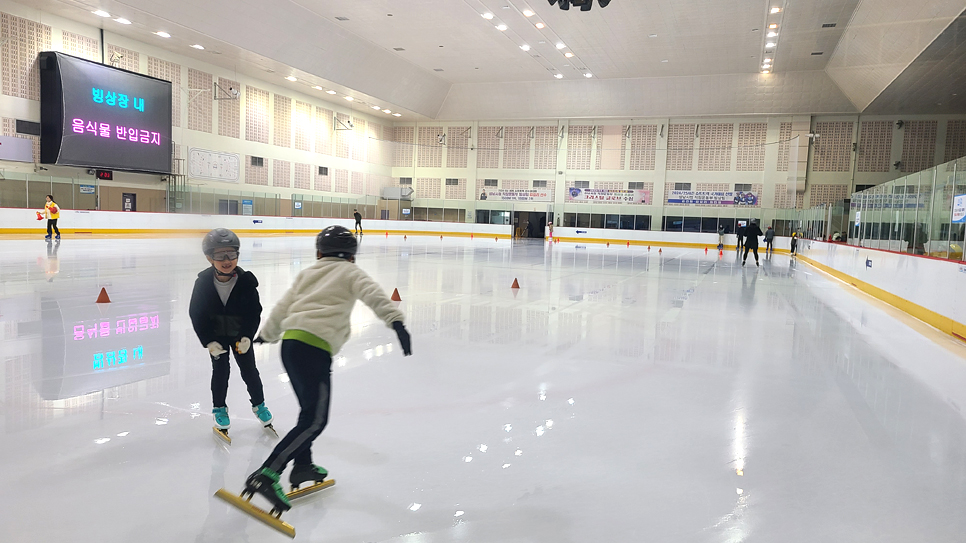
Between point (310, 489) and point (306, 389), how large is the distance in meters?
0.53

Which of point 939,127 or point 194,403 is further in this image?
point 939,127

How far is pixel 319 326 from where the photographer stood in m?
2.68

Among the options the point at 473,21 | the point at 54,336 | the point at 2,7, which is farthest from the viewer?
the point at 473,21

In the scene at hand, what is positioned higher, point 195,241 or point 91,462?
point 195,241

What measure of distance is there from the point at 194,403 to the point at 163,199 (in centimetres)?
2568

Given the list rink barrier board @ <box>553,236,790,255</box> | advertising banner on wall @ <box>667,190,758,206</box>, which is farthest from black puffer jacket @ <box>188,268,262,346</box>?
advertising banner on wall @ <box>667,190,758,206</box>

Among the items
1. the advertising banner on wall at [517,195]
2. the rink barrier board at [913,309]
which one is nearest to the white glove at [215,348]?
the rink barrier board at [913,309]

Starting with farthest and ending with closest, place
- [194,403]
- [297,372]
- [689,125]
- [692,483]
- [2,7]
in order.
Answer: [689,125] → [2,7] → [194,403] → [692,483] → [297,372]

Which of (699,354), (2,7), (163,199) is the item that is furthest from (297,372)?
(163,199)

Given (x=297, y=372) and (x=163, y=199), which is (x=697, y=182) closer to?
(x=163, y=199)

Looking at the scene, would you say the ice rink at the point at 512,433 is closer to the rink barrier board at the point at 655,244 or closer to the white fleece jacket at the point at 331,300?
the white fleece jacket at the point at 331,300

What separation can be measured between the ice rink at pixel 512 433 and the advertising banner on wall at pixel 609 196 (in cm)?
3173

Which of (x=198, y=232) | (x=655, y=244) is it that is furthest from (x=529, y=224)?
(x=198, y=232)

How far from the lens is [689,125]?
124ft
